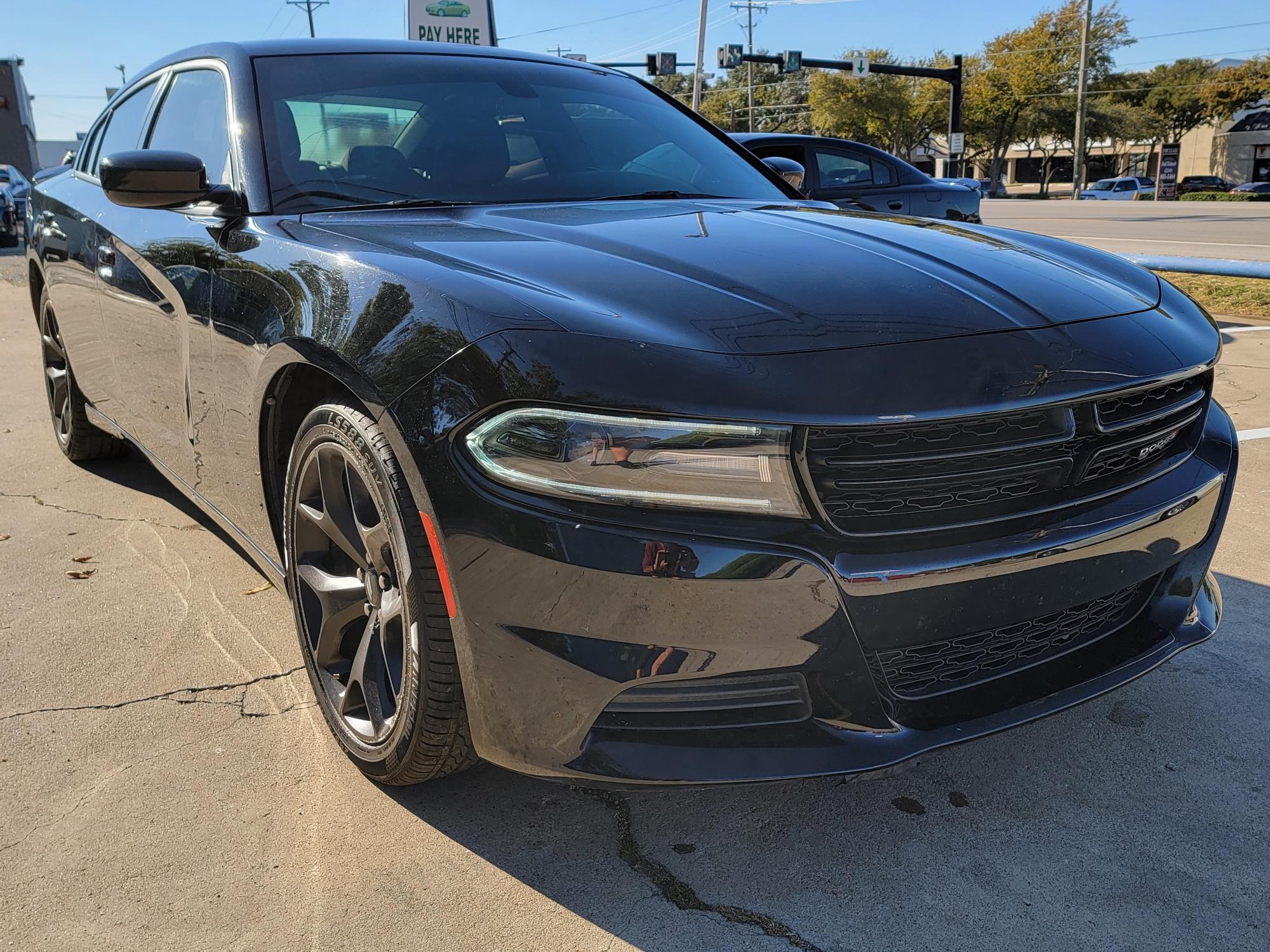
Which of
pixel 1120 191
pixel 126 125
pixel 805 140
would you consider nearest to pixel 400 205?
pixel 126 125

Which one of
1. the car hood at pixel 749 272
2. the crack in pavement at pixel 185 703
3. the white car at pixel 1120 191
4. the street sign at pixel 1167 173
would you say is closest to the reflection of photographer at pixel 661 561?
the car hood at pixel 749 272

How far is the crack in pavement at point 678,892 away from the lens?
5.80 ft

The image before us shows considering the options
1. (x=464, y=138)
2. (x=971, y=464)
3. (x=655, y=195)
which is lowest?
(x=971, y=464)

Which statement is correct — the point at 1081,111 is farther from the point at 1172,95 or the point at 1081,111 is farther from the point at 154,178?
the point at 154,178

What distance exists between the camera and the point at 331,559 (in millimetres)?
2285

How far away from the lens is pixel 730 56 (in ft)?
100.0

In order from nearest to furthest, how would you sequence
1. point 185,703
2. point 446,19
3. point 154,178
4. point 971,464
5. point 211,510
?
point 971,464 < point 154,178 < point 185,703 < point 211,510 < point 446,19

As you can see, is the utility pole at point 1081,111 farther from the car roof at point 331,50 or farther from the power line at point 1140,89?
the car roof at point 331,50

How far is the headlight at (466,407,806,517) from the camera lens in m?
1.60

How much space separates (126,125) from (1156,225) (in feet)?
70.1

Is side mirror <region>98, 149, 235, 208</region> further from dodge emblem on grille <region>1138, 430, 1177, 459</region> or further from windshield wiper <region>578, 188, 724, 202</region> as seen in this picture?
dodge emblem on grille <region>1138, 430, 1177, 459</region>

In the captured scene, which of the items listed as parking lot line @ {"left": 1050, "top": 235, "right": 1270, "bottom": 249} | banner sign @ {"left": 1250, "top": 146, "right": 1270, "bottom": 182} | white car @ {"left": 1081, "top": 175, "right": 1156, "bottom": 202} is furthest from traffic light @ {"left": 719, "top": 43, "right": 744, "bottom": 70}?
banner sign @ {"left": 1250, "top": 146, "right": 1270, "bottom": 182}

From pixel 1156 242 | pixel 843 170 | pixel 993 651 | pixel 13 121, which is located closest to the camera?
pixel 993 651

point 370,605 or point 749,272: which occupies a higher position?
point 749,272
